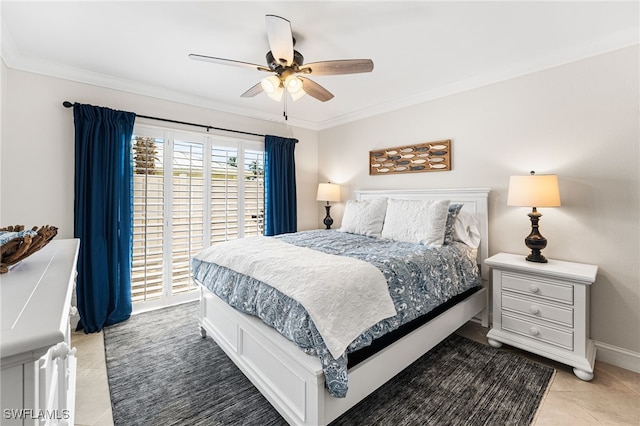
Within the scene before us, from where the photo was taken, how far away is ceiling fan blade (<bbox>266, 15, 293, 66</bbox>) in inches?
67.4

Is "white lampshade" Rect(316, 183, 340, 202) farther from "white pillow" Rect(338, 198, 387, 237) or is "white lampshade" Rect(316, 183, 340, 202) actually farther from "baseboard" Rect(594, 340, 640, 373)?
"baseboard" Rect(594, 340, 640, 373)

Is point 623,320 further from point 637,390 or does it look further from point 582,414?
point 582,414

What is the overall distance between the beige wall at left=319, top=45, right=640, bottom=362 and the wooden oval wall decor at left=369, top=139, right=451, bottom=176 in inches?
4.8

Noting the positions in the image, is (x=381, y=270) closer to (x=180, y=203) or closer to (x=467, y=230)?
(x=467, y=230)

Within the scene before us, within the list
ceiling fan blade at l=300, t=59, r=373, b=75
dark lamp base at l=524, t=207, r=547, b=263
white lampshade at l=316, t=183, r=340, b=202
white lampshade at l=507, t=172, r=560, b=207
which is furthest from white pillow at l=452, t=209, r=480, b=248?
white lampshade at l=316, t=183, r=340, b=202

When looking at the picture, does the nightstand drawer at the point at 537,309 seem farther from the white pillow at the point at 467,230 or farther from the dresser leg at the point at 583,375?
the white pillow at the point at 467,230

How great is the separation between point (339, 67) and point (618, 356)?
318 centimetres

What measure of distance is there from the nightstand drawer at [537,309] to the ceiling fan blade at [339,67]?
223cm

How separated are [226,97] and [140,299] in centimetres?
263

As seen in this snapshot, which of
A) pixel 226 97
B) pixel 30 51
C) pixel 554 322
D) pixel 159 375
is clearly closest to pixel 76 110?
pixel 30 51

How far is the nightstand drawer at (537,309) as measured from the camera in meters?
2.13

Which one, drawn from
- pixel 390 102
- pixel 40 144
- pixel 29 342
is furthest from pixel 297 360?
pixel 390 102

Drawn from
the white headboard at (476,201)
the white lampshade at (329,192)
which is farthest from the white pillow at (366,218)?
the white lampshade at (329,192)

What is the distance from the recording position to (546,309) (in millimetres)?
2217
